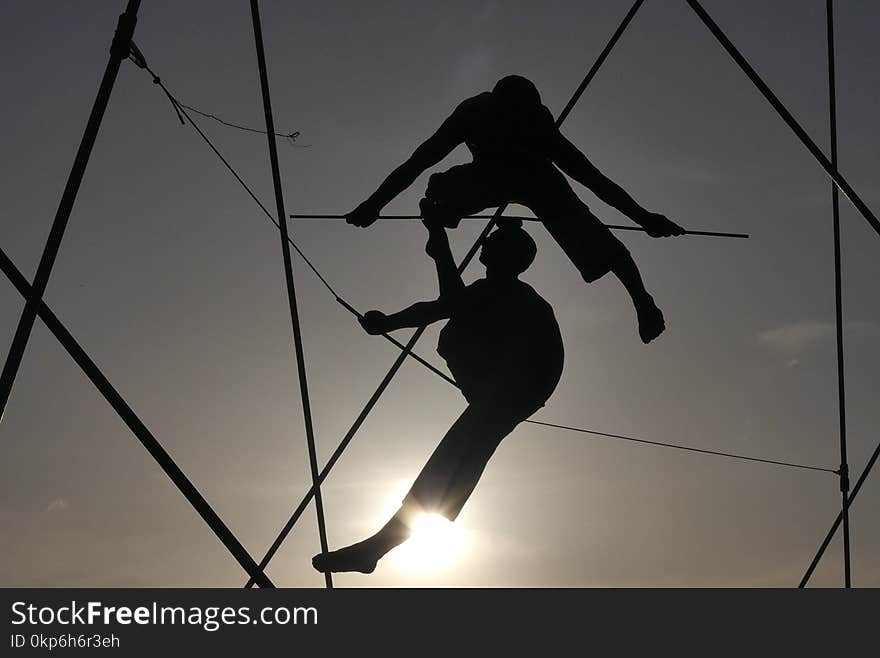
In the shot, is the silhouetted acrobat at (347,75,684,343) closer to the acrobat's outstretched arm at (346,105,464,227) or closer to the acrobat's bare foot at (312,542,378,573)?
the acrobat's outstretched arm at (346,105,464,227)

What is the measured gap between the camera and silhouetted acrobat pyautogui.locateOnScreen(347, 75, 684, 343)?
247 inches

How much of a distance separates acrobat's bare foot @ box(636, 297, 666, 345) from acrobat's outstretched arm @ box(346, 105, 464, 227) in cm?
128

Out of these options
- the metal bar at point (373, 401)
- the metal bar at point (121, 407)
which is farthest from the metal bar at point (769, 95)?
the metal bar at point (121, 407)

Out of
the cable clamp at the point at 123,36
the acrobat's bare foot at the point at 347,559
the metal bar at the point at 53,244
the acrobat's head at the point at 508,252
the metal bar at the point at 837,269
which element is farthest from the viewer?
the metal bar at the point at 837,269

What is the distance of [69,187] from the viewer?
5879 mm

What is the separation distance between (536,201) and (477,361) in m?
0.90

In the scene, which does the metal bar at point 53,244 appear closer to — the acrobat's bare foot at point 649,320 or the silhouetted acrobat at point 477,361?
the silhouetted acrobat at point 477,361

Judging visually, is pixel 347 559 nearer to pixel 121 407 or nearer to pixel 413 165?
pixel 121 407

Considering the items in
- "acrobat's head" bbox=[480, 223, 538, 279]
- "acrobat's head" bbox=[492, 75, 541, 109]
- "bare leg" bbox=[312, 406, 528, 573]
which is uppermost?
"acrobat's head" bbox=[492, 75, 541, 109]

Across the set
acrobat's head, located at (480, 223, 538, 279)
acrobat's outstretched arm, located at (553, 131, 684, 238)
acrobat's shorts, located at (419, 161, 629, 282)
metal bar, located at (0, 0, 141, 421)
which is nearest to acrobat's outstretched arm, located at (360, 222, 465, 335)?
acrobat's shorts, located at (419, 161, 629, 282)

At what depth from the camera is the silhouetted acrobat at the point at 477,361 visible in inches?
247
